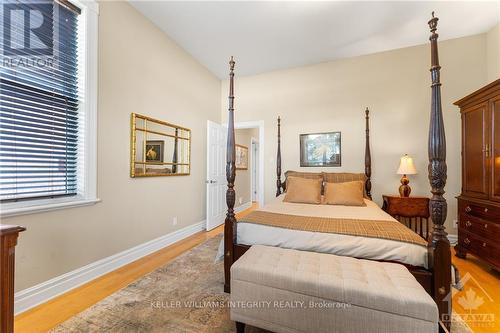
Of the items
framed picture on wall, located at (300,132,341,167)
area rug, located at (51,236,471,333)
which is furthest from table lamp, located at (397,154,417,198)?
area rug, located at (51,236,471,333)

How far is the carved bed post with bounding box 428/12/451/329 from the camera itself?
1.41m

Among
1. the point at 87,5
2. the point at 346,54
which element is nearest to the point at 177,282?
the point at 87,5

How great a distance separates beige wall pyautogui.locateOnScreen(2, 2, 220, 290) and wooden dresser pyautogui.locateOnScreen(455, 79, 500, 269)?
3.78 m

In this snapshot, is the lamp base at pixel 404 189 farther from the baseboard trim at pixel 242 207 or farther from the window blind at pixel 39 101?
the window blind at pixel 39 101

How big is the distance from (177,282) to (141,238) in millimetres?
974

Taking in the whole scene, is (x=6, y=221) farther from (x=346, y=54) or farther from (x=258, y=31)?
(x=346, y=54)

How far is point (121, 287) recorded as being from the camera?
2.03 m

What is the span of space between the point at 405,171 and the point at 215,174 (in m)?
3.08

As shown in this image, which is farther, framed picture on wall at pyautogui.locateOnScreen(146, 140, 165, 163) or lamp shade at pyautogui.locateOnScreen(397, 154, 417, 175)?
lamp shade at pyautogui.locateOnScreen(397, 154, 417, 175)

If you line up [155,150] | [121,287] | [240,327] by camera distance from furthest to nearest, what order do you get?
[155,150], [121,287], [240,327]

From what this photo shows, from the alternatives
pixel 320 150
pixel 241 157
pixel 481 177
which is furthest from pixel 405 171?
pixel 241 157

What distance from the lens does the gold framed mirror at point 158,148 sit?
106 inches

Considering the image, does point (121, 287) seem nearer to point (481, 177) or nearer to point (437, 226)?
point (437, 226)

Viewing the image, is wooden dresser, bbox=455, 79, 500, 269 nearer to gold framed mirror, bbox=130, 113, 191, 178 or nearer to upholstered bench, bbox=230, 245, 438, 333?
upholstered bench, bbox=230, 245, 438, 333
